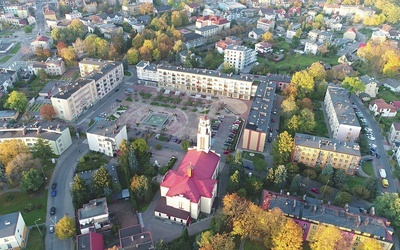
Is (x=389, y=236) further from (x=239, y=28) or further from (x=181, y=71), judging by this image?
(x=239, y=28)

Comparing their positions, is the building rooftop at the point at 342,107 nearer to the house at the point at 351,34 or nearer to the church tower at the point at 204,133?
the church tower at the point at 204,133

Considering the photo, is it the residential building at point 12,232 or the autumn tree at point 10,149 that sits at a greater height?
the autumn tree at point 10,149

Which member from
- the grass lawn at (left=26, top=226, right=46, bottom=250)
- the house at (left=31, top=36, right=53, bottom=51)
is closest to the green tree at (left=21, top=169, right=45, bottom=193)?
the grass lawn at (left=26, top=226, right=46, bottom=250)

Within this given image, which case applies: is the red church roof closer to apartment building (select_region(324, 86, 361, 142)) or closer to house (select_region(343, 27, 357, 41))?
apartment building (select_region(324, 86, 361, 142))

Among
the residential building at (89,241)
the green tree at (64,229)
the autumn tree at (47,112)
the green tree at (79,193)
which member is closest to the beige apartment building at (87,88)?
the autumn tree at (47,112)

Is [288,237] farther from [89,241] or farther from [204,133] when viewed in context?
[89,241]
